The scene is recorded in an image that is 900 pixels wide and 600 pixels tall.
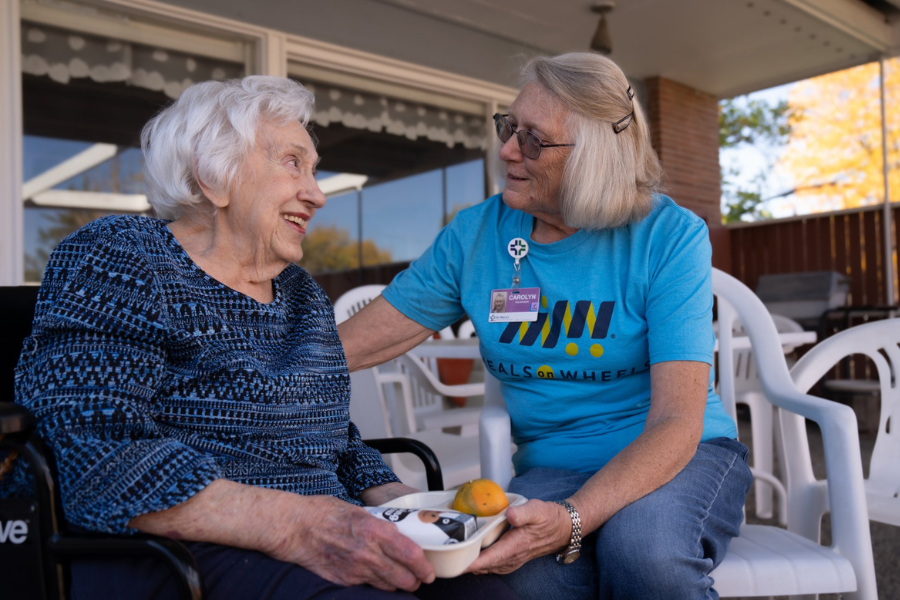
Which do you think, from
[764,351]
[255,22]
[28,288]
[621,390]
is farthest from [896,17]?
[28,288]

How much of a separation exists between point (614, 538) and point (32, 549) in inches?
36.9

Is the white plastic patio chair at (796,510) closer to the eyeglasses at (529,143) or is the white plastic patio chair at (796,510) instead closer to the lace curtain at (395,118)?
the eyeglasses at (529,143)

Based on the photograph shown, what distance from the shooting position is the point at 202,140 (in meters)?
1.43

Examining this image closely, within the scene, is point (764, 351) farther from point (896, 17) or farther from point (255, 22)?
point (896, 17)

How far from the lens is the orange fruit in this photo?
3.96 ft

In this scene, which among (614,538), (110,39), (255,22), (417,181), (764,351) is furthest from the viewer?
(417,181)

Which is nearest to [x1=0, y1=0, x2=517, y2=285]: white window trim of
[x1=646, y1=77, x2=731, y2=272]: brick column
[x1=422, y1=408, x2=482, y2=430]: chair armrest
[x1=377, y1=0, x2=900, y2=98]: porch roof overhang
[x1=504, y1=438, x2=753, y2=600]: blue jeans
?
[x1=377, y1=0, x2=900, y2=98]: porch roof overhang

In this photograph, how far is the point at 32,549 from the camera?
106 cm

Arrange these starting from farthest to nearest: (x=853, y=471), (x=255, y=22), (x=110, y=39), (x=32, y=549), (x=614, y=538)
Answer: (x=255, y=22) < (x=110, y=39) < (x=853, y=471) < (x=614, y=538) < (x=32, y=549)

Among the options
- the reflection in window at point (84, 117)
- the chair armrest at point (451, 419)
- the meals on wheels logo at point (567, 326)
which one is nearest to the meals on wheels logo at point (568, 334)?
the meals on wheels logo at point (567, 326)

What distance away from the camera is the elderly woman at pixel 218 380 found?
108 centimetres

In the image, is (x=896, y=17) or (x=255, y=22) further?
(x=896, y=17)

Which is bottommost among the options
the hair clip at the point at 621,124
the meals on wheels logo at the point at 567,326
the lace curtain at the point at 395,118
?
the meals on wheels logo at the point at 567,326

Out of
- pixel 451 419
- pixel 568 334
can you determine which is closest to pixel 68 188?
pixel 451 419
